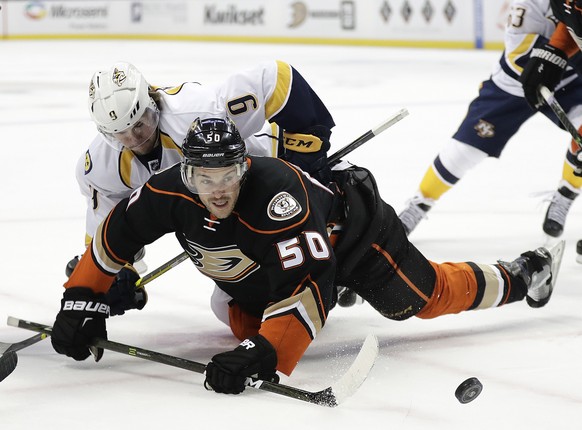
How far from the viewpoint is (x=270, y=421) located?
7.43 ft

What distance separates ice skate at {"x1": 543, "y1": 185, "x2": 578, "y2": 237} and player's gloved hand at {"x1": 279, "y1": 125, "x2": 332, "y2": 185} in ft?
3.97

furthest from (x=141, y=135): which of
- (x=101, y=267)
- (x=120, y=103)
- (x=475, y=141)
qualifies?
(x=475, y=141)

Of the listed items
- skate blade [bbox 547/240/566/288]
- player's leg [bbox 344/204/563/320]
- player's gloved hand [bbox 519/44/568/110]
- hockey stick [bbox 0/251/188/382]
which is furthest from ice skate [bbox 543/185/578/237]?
hockey stick [bbox 0/251/188/382]

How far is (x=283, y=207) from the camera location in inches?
95.7

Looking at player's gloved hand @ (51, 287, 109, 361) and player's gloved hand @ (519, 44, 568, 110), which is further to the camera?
player's gloved hand @ (519, 44, 568, 110)

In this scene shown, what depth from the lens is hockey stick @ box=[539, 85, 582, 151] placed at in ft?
12.3

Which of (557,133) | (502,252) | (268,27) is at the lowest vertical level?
(268,27)

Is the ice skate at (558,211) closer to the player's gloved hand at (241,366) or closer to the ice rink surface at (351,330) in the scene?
the ice rink surface at (351,330)

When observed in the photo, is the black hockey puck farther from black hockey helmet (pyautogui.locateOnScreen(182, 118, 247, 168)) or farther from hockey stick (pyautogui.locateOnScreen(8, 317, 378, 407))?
black hockey helmet (pyautogui.locateOnScreen(182, 118, 247, 168))

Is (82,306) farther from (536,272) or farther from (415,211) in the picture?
(415,211)

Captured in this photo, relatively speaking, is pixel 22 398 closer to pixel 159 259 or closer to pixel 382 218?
pixel 382 218

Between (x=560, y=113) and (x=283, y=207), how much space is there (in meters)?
1.71

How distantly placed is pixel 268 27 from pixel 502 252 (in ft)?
29.7

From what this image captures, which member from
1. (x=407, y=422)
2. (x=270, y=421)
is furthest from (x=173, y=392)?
(x=407, y=422)
